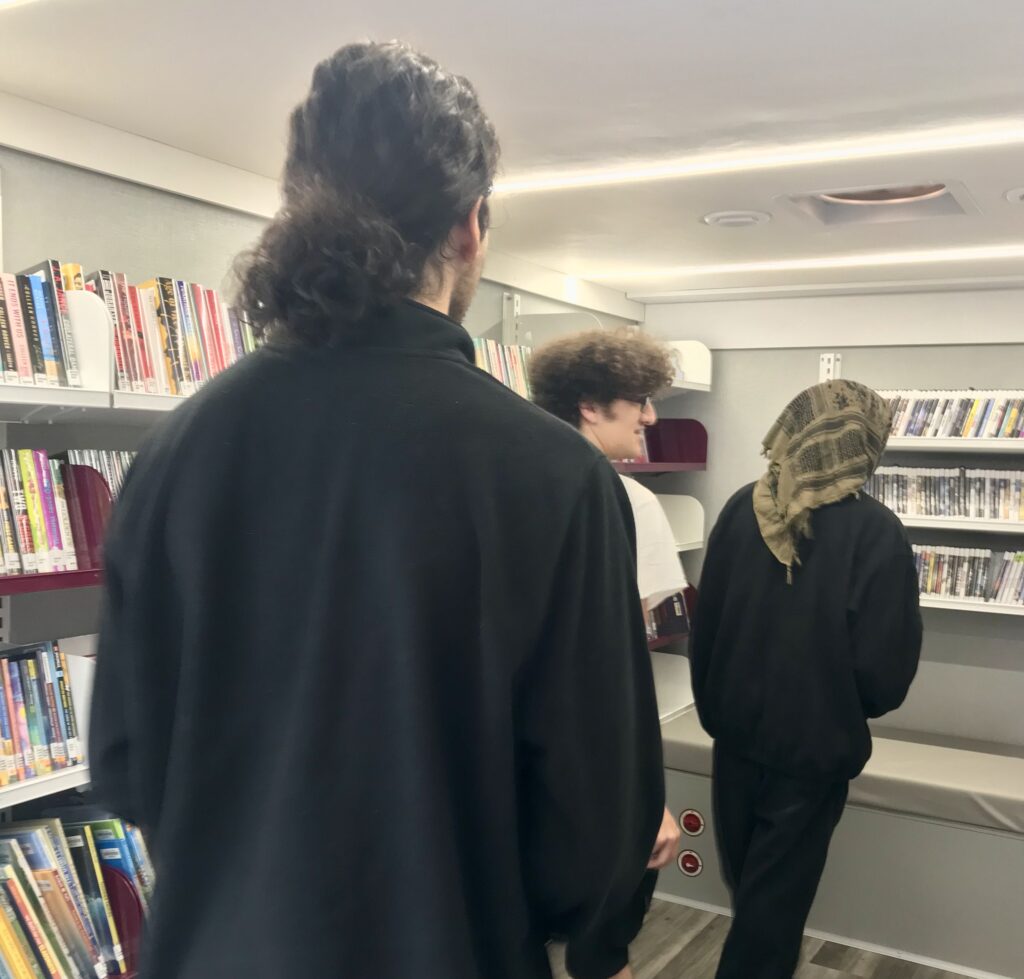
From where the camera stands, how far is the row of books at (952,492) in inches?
142

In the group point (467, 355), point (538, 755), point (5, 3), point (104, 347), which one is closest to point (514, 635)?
point (538, 755)

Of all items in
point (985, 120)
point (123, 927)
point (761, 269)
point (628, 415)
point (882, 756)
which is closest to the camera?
point (123, 927)

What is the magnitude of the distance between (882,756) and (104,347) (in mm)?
2864

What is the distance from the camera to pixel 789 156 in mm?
2285

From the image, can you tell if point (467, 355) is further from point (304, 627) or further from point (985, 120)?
point (985, 120)

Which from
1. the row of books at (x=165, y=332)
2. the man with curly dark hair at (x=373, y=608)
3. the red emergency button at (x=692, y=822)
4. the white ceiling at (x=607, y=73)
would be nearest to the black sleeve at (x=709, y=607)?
the white ceiling at (x=607, y=73)

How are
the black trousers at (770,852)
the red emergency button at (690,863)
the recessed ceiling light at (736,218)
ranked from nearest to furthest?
the black trousers at (770,852)
the recessed ceiling light at (736,218)
the red emergency button at (690,863)

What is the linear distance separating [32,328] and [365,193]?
3.71ft

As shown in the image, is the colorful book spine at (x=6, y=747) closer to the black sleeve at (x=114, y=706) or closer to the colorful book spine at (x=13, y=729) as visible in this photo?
the colorful book spine at (x=13, y=729)

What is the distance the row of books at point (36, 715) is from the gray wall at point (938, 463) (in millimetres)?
3238

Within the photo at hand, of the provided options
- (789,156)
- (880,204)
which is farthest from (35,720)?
(880,204)

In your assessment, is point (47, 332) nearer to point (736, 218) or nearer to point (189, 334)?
point (189, 334)

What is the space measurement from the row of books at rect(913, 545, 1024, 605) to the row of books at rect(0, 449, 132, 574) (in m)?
3.02

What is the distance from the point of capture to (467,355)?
33.6 inches
